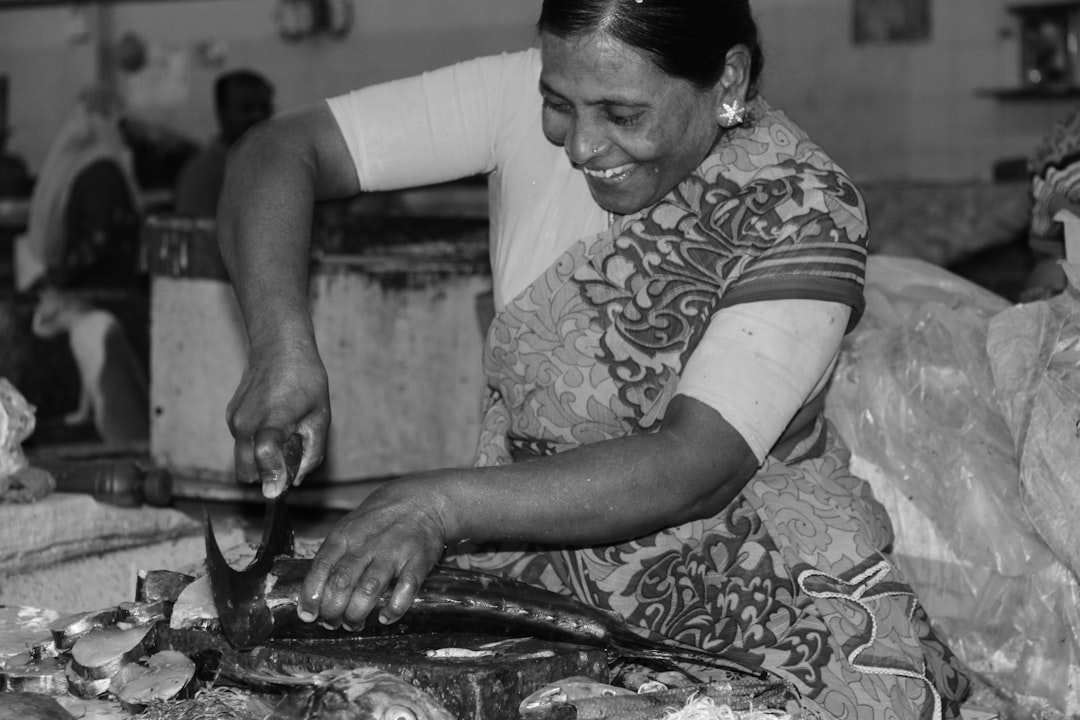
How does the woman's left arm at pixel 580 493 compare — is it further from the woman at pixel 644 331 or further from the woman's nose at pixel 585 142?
the woman's nose at pixel 585 142

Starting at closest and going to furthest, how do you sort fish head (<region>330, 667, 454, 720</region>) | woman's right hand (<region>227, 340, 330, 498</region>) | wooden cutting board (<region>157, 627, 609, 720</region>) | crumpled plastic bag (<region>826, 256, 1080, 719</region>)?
fish head (<region>330, 667, 454, 720</region>), wooden cutting board (<region>157, 627, 609, 720</region>), woman's right hand (<region>227, 340, 330, 498</region>), crumpled plastic bag (<region>826, 256, 1080, 719</region>)

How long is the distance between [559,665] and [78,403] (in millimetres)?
6008

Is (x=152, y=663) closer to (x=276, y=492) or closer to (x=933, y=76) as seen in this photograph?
(x=276, y=492)

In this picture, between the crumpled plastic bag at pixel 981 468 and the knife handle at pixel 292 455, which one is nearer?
the knife handle at pixel 292 455

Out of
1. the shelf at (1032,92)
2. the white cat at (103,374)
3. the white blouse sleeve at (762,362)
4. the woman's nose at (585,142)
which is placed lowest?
the white cat at (103,374)

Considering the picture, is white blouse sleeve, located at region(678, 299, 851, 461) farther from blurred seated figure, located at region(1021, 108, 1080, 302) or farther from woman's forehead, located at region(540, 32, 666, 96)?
blurred seated figure, located at region(1021, 108, 1080, 302)

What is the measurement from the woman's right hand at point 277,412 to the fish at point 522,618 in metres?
0.16

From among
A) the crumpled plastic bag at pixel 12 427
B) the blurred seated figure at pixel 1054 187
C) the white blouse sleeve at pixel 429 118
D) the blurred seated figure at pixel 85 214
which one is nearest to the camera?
the white blouse sleeve at pixel 429 118

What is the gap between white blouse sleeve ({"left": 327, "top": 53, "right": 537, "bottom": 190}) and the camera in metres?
2.45

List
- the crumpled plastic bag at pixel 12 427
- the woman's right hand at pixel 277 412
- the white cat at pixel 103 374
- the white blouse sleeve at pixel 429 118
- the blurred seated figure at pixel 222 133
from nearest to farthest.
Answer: the woman's right hand at pixel 277 412, the white blouse sleeve at pixel 429 118, the crumpled plastic bag at pixel 12 427, the white cat at pixel 103 374, the blurred seated figure at pixel 222 133

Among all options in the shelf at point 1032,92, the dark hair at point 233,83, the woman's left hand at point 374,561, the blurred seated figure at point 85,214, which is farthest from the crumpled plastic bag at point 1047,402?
the blurred seated figure at point 85,214

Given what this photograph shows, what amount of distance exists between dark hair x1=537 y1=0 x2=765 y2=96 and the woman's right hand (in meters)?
0.65

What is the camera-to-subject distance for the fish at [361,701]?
5.61 feet

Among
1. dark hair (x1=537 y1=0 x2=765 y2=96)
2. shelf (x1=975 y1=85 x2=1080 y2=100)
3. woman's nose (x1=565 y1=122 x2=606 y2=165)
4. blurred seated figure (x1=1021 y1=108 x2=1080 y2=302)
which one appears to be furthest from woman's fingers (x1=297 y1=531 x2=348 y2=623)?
shelf (x1=975 y1=85 x2=1080 y2=100)
